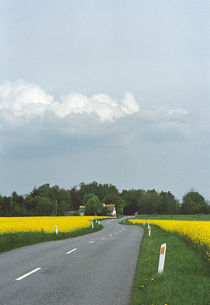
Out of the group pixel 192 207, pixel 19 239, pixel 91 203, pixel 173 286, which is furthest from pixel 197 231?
pixel 192 207

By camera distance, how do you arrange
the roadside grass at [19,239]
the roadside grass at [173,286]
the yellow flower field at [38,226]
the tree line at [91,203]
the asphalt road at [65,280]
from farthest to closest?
1. the tree line at [91,203]
2. the yellow flower field at [38,226]
3. the roadside grass at [19,239]
4. the asphalt road at [65,280]
5. the roadside grass at [173,286]

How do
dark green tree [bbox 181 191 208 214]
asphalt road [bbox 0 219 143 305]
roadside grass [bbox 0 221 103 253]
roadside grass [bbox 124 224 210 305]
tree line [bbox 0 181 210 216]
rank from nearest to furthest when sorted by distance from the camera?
1. roadside grass [bbox 124 224 210 305]
2. asphalt road [bbox 0 219 143 305]
3. roadside grass [bbox 0 221 103 253]
4. tree line [bbox 0 181 210 216]
5. dark green tree [bbox 181 191 208 214]

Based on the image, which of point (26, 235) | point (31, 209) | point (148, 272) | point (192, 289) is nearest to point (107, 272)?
point (148, 272)

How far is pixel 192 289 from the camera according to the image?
7.01m

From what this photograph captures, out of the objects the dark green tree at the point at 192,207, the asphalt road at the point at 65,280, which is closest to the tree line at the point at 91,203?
the dark green tree at the point at 192,207

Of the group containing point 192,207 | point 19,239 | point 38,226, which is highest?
point 19,239

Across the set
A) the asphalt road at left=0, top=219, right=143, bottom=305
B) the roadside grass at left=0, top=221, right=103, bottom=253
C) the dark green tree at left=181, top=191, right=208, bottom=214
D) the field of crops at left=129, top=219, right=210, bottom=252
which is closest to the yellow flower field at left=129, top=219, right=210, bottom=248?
the field of crops at left=129, top=219, right=210, bottom=252

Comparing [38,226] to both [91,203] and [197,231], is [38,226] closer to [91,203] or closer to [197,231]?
[197,231]

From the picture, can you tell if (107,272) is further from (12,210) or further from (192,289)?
(12,210)

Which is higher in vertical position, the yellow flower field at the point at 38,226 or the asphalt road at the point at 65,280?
the asphalt road at the point at 65,280

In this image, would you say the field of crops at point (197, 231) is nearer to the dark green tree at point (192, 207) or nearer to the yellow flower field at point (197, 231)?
the yellow flower field at point (197, 231)

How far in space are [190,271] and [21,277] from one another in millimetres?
4930

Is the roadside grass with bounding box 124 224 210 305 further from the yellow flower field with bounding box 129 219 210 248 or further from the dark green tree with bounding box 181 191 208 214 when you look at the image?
the dark green tree with bounding box 181 191 208 214

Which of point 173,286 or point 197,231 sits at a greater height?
point 197,231
